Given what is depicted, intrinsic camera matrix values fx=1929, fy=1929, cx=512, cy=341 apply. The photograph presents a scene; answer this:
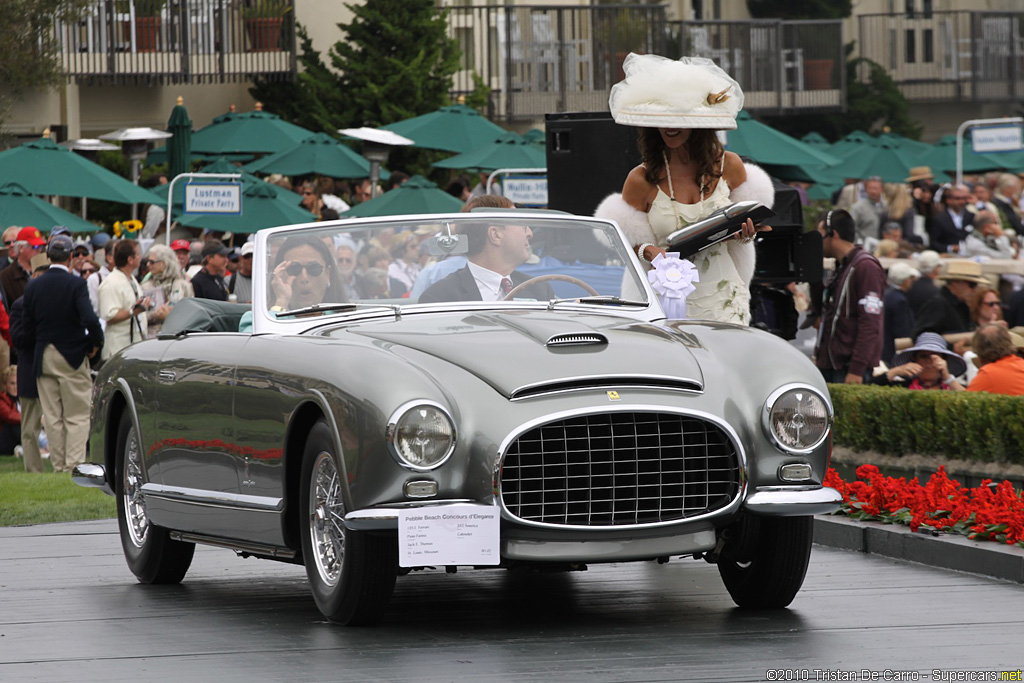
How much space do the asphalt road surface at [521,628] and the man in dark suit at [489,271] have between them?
132 centimetres

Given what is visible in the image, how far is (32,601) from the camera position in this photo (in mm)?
8617

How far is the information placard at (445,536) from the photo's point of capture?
6.86m

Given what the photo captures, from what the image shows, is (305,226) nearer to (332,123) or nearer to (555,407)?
(555,407)

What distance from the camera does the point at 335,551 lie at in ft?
24.1

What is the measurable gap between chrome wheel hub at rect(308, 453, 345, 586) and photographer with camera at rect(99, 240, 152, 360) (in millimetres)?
9865

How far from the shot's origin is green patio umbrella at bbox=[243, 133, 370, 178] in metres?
27.8

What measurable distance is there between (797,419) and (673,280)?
74.6 inches

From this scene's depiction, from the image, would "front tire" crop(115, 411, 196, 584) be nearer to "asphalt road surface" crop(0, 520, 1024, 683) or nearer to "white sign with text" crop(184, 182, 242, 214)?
"asphalt road surface" crop(0, 520, 1024, 683)

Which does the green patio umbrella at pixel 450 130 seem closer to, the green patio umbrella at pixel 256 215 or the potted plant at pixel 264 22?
the green patio umbrella at pixel 256 215

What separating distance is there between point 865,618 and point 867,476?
10.8 feet

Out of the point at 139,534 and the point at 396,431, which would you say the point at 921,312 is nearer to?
the point at 139,534

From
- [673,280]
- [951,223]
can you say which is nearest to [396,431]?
[673,280]

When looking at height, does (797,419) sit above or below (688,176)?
below

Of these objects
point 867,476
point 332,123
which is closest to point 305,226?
point 867,476
